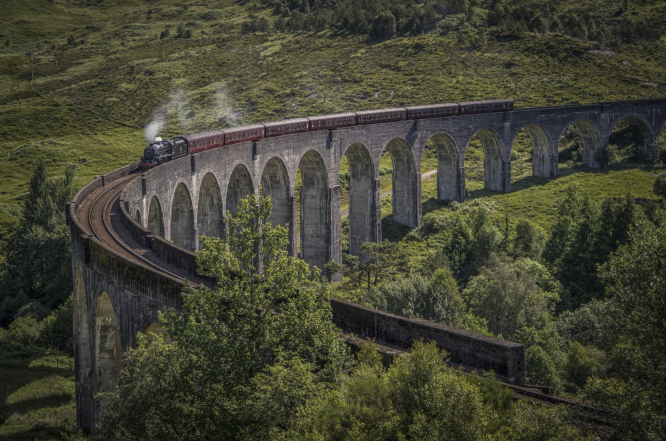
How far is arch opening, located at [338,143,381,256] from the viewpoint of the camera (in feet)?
204

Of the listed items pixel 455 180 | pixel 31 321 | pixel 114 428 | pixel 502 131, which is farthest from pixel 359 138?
pixel 114 428

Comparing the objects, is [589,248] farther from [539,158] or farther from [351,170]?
[539,158]

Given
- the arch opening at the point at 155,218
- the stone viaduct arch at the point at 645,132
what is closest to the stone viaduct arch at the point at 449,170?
the stone viaduct arch at the point at 645,132

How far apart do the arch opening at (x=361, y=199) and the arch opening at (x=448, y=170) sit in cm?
1034

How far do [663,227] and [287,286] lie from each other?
38.7 ft

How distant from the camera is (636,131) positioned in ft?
277

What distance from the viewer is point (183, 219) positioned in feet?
157

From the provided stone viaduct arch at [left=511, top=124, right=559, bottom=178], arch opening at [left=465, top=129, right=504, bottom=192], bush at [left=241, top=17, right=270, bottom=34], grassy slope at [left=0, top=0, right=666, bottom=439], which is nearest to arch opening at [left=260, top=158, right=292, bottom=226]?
grassy slope at [left=0, top=0, right=666, bottom=439]

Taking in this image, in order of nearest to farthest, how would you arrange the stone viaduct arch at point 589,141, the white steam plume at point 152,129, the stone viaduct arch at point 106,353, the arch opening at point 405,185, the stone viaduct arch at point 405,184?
1. the stone viaduct arch at point 106,353
2. the stone viaduct arch at point 405,184
3. the arch opening at point 405,185
4. the stone viaduct arch at point 589,141
5. the white steam plume at point 152,129

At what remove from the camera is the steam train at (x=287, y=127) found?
48213 mm

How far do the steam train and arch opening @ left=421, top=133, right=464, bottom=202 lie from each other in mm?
2701

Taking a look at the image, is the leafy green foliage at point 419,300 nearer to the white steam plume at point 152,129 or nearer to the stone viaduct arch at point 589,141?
the stone viaduct arch at point 589,141

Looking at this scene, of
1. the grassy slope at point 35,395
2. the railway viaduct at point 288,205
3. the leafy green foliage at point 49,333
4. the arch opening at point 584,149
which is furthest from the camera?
the arch opening at point 584,149

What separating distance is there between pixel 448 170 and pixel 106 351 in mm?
43758
